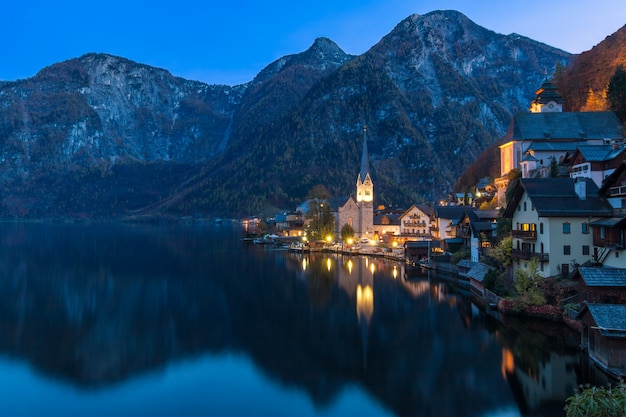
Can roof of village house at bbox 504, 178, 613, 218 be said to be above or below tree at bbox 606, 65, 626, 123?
below

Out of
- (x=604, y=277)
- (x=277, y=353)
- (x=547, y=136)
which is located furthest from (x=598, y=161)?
(x=277, y=353)

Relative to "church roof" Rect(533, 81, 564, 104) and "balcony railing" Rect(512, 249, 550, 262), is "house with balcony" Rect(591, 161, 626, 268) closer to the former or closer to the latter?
"balcony railing" Rect(512, 249, 550, 262)

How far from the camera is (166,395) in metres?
23.2

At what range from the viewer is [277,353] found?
93.4 feet

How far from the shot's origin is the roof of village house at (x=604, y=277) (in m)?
26.3

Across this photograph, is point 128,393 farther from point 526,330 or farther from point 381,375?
point 526,330

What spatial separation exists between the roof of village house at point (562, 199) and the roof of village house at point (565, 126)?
2751 centimetres

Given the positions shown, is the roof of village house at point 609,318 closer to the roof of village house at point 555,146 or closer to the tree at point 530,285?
the tree at point 530,285

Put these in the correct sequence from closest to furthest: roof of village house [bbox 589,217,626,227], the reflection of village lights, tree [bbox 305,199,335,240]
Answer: roof of village house [bbox 589,217,626,227] < the reflection of village lights < tree [bbox 305,199,335,240]

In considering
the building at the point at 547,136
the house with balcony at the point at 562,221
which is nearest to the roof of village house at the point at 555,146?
the building at the point at 547,136

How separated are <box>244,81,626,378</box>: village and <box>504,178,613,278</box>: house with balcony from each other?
0.20ft

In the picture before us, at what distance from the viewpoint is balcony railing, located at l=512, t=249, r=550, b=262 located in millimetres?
33531

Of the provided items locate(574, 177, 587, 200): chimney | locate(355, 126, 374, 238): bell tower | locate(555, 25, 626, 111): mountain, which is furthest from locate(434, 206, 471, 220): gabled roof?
Result: locate(574, 177, 587, 200): chimney

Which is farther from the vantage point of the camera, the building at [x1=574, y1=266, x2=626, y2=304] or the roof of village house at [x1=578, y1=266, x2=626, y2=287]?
the roof of village house at [x1=578, y1=266, x2=626, y2=287]
